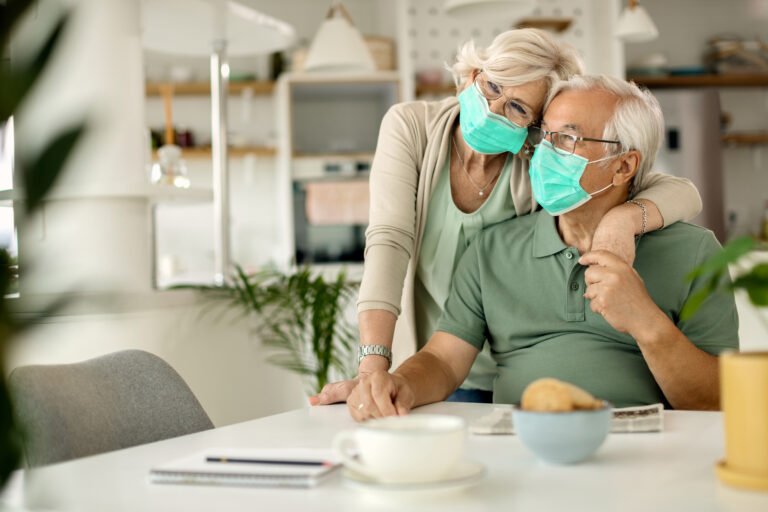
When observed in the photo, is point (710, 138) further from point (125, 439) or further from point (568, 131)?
point (125, 439)

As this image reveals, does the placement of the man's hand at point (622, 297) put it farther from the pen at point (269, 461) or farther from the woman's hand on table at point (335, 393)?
the pen at point (269, 461)

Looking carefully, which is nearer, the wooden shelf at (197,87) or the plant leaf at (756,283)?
the plant leaf at (756,283)

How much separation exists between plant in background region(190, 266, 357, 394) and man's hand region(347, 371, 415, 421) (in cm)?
145

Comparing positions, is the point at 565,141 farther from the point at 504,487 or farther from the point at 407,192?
the point at 504,487

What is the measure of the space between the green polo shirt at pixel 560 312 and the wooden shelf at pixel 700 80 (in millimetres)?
4924

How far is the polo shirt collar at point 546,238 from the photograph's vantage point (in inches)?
68.1

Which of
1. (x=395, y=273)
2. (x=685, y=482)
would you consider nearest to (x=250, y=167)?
(x=395, y=273)

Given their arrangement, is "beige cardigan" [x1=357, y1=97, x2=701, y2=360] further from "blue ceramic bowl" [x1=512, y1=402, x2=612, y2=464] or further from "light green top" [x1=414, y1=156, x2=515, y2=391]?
"blue ceramic bowl" [x1=512, y1=402, x2=612, y2=464]

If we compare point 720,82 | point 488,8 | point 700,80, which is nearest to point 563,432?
point 488,8

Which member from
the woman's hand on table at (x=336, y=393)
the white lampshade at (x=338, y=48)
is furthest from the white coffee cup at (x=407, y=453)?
the white lampshade at (x=338, y=48)

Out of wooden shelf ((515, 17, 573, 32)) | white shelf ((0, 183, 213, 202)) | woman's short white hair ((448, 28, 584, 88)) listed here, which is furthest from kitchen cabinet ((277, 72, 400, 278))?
woman's short white hair ((448, 28, 584, 88))

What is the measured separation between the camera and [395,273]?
181 cm

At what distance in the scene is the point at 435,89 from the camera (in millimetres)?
5980

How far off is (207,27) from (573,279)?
5.88 feet
